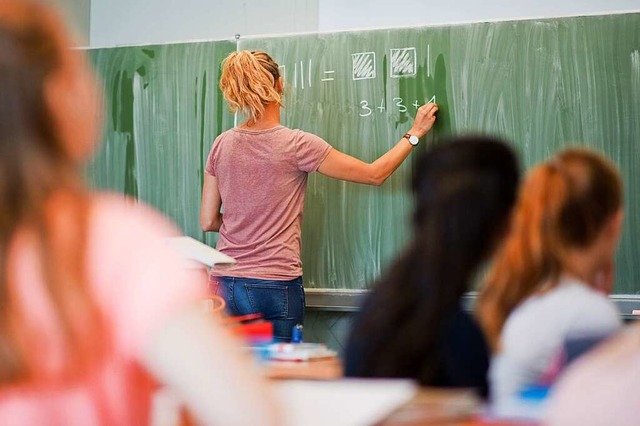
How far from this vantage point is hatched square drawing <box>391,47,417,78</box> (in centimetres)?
403

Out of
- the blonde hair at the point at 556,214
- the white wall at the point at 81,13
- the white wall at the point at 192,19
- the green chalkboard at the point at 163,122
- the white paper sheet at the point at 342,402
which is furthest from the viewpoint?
the white wall at the point at 81,13

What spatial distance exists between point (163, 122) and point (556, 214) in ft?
9.06

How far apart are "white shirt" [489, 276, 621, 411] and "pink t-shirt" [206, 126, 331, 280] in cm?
202

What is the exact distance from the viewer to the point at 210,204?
13.3ft

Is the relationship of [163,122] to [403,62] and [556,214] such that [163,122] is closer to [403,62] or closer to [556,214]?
[403,62]

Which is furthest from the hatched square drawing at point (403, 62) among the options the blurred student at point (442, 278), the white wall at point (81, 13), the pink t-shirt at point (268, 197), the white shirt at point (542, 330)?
the white shirt at point (542, 330)

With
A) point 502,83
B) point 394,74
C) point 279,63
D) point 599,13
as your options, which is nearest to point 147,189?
point 279,63

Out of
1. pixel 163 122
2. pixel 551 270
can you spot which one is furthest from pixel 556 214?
pixel 163 122

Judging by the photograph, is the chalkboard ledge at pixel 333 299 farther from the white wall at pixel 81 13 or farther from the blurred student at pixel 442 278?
the blurred student at pixel 442 278

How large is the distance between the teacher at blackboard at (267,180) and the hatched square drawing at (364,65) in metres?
0.29

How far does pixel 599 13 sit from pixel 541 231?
6.83ft

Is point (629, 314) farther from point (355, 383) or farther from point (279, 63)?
point (355, 383)

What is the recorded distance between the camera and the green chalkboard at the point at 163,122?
4348 millimetres

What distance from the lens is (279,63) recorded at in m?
4.25
